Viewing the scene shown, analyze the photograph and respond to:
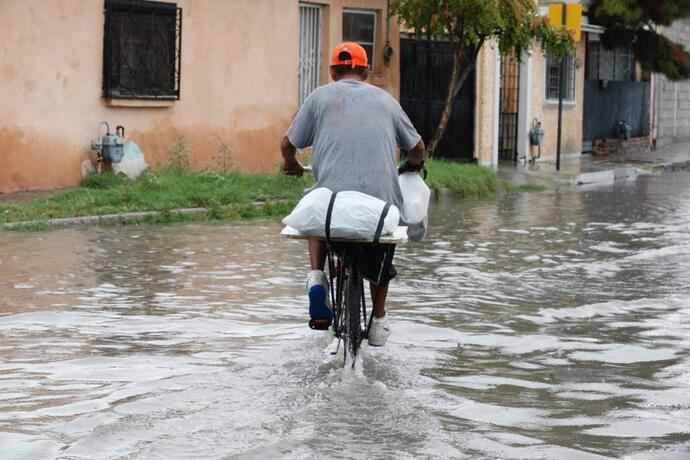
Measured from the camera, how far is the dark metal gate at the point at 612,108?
33.3m

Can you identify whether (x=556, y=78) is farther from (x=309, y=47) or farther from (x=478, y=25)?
(x=309, y=47)

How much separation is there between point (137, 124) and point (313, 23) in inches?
184

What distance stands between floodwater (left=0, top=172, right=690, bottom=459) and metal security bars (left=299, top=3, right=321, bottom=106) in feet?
28.2

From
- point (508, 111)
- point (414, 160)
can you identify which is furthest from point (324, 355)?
point (508, 111)

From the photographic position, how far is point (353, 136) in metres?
7.46

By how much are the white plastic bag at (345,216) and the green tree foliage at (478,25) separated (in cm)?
1485

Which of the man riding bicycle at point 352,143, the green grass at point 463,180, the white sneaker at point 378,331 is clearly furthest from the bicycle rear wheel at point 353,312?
the green grass at point 463,180

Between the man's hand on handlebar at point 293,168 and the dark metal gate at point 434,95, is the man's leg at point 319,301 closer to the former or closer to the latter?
the man's hand on handlebar at point 293,168

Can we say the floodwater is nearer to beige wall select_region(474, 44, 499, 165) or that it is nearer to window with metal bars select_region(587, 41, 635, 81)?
beige wall select_region(474, 44, 499, 165)

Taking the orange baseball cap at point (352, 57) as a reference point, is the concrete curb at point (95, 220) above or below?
below

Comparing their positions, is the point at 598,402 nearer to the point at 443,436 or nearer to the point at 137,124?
the point at 443,436

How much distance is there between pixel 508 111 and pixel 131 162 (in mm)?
11839

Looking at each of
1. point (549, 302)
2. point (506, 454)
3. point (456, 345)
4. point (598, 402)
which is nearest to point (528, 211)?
point (549, 302)

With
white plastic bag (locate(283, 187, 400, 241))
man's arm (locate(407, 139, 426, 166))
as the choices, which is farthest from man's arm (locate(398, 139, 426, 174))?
white plastic bag (locate(283, 187, 400, 241))
